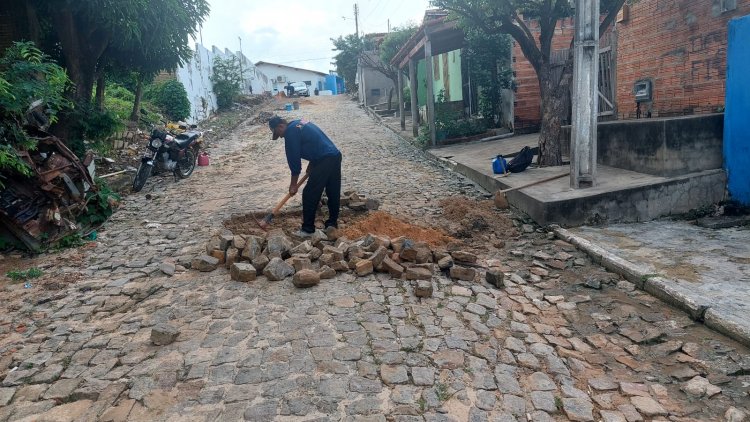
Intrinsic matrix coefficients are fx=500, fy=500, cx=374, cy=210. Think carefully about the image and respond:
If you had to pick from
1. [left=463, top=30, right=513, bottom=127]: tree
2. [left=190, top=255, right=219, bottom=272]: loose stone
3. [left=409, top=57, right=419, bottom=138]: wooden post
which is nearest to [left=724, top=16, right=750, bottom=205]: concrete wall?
[left=190, top=255, right=219, bottom=272]: loose stone

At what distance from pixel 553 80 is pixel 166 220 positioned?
655 centimetres

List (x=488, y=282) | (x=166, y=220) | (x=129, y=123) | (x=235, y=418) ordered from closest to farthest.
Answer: (x=235, y=418)
(x=488, y=282)
(x=166, y=220)
(x=129, y=123)

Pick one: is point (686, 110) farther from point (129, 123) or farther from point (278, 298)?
point (129, 123)

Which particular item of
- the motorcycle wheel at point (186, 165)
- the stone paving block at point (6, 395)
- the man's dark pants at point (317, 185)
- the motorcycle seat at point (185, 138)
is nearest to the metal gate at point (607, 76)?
the man's dark pants at point (317, 185)

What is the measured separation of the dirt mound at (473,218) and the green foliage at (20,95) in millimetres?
4876

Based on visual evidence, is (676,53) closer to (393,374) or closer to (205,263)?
(393,374)

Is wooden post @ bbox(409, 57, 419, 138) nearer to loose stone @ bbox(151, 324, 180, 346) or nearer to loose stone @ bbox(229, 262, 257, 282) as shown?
loose stone @ bbox(229, 262, 257, 282)

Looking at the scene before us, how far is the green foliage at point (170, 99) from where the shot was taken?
17172 mm

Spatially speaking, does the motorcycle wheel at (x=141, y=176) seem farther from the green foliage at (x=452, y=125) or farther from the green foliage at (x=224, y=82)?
the green foliage at (x=224, y=82)

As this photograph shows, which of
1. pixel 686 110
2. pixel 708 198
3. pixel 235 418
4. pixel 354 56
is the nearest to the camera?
pixel 235 418

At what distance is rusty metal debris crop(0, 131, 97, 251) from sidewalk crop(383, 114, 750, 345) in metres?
5.94

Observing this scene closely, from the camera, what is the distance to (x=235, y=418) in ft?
8.97

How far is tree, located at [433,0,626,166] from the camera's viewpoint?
812cm

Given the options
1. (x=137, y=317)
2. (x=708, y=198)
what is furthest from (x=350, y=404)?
(x=708, y=198)
